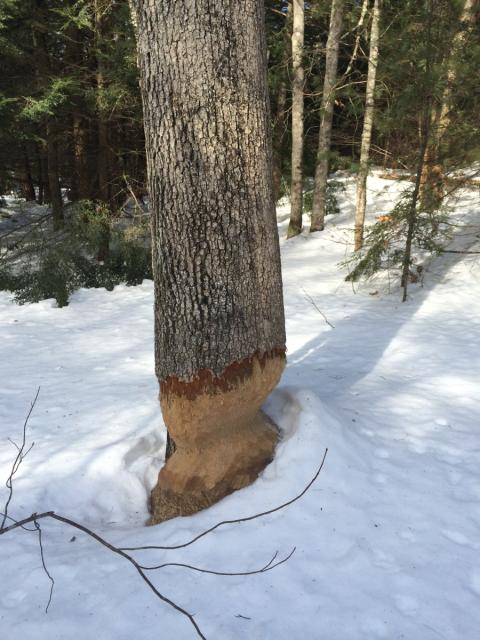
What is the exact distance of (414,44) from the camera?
6.02m

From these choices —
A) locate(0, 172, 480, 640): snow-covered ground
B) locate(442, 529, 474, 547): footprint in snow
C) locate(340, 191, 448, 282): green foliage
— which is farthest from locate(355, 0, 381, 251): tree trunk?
locate(442, 529, 474, 547): footprint in snow

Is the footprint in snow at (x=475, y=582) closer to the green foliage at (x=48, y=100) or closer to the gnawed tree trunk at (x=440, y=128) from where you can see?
the gnawed tree trunk at (x=440, y=128)

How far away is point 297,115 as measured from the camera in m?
11.1

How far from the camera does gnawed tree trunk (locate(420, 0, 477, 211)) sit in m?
5.95

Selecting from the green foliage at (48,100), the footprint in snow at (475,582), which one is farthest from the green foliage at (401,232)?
the green foliage at (48,100)

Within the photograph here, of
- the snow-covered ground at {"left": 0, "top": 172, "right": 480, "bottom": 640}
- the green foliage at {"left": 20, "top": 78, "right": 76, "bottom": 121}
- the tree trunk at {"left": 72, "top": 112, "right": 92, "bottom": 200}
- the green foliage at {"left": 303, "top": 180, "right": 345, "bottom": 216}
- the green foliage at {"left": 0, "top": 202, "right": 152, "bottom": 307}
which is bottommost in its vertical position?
the snow-covered ground at {"left": 0, "top": 172, "right": 480, "bottom": 640}

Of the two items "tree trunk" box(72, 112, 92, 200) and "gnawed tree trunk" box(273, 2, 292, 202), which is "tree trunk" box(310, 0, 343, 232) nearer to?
"gnawed tree trunk" box(273, 2, 292, 202)

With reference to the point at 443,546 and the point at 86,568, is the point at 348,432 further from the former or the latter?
the point at 86,568

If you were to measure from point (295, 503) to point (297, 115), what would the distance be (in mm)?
10680

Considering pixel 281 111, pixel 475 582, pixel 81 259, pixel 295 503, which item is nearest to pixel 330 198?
pixel 281 111

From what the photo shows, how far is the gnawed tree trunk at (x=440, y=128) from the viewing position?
234 inches

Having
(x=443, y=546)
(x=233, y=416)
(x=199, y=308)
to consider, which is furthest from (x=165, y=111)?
(x=443, y=546)

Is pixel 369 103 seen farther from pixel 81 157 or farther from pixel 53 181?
pixel 53 181

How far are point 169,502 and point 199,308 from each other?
4.54ft
